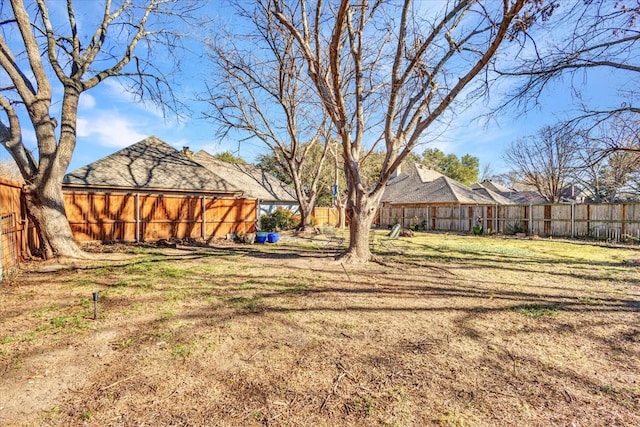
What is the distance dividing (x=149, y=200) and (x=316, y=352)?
39.2ft

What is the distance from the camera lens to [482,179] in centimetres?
4772

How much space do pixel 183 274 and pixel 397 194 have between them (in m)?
25.6

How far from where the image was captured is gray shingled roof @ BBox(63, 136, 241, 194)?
1338cm

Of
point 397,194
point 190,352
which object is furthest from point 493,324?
point 397,194

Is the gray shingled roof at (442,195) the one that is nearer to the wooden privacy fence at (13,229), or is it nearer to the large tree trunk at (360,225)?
the large tree trunk at (360,225)

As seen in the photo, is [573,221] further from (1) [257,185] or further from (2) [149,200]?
(2) [149,200]

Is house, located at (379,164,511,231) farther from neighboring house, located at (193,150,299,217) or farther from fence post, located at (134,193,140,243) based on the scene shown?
fence post, located at (134,193,140,243)

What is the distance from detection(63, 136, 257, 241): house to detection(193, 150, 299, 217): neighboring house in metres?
3.36

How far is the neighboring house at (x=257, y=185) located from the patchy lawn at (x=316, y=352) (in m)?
14.7

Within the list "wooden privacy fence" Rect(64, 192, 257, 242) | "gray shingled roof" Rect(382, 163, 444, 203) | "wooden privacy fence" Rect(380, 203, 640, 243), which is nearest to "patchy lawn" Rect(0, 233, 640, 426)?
"wooden privacy fence" Rect(64, 192, 257, 242)

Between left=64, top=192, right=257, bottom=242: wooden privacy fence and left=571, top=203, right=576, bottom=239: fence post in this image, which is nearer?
left=64, top=192, right=257, bottom=242: wooden privacy fence

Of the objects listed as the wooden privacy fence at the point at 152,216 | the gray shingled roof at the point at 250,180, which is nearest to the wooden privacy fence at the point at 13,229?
the wooden privacy fence at the point at 152,216

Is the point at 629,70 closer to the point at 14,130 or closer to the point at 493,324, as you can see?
the point at 493,324

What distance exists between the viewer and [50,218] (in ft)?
26.3
